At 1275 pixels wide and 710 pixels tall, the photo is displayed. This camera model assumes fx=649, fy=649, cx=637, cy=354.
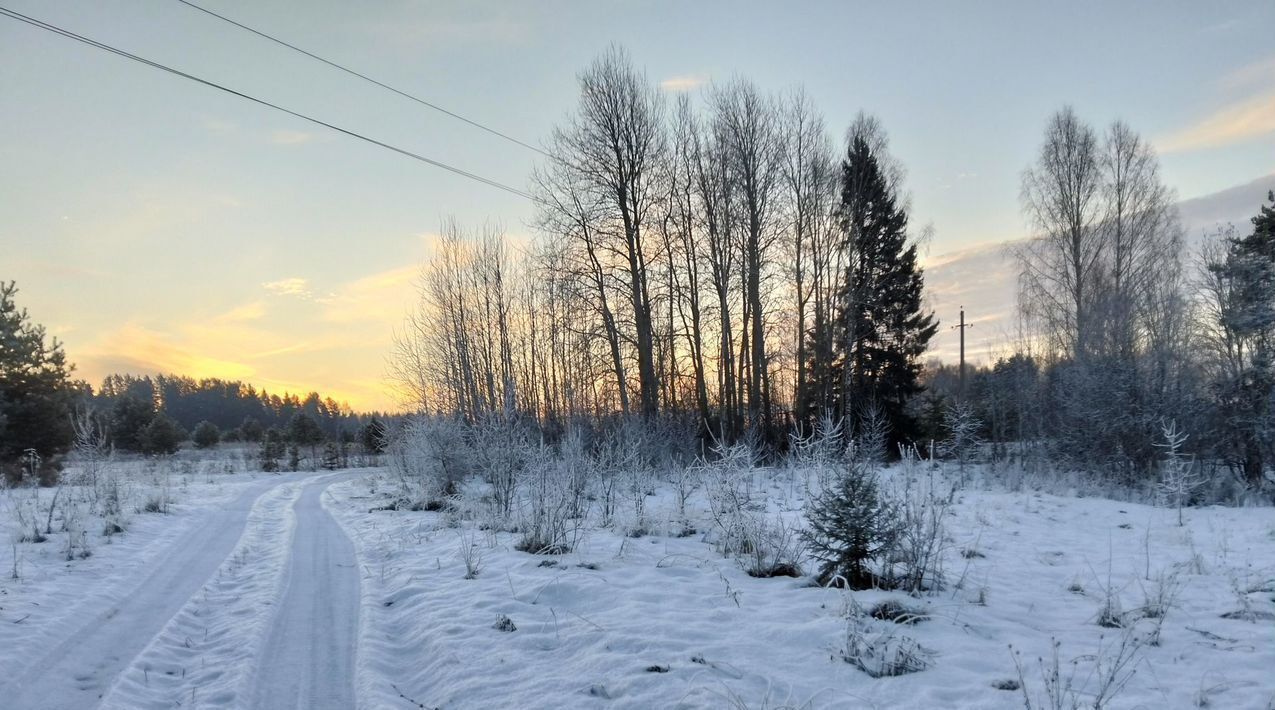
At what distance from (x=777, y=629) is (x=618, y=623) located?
1.33 meters

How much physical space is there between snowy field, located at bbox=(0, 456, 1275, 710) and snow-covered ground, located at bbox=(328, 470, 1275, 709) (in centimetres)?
2

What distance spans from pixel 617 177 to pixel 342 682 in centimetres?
2181

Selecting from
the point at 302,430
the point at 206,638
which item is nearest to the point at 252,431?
the point at 302,430

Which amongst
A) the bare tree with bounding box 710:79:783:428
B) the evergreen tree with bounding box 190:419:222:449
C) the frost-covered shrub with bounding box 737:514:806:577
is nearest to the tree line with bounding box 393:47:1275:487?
the bare tree with bounding box 710:79:783:428

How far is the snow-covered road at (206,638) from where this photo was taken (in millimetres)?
4547

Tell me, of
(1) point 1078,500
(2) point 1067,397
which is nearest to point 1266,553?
(1) point 1078,500

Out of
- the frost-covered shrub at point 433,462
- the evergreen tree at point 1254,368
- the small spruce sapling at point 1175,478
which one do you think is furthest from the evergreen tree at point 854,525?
the evergreen tree at point 1254,368

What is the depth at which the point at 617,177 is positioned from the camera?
24500 millimetres

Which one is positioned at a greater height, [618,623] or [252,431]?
[252,431]

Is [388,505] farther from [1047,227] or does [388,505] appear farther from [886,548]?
[1047,227]

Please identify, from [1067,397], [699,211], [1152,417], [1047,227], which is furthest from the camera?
[1047,227]

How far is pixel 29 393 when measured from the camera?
917 inches

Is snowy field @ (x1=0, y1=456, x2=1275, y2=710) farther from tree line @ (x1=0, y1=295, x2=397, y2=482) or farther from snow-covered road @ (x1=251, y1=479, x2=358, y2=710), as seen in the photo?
tree line @ (x1=0, y1=295, x2=397, y2=482)

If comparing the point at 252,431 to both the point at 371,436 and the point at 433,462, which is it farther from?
the point at 433,462
